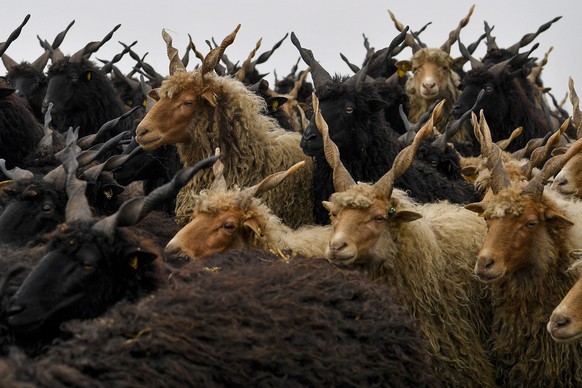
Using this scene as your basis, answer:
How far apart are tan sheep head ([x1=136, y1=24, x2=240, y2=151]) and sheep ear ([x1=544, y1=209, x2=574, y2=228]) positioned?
2969mm

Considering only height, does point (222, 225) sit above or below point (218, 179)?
below

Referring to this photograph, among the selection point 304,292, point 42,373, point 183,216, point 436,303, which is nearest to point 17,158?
point 183,216

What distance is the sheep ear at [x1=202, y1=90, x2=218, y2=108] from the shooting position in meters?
8.19

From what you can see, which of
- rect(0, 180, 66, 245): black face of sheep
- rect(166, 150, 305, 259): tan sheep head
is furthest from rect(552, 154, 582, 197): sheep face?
rect(0, 180, 66, 245): black face of sheep

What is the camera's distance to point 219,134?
8320mm

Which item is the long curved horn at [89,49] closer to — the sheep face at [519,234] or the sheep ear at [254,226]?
the sheep ear at [254,226]

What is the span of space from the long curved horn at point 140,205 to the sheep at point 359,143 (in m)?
3.02

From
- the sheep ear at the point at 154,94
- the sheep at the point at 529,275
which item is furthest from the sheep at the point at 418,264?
the sheep ear at the point at 154,94

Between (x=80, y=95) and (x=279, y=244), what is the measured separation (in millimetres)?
4797

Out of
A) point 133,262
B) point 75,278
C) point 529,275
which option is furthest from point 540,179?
point 75,278

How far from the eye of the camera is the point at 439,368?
20.9 feet

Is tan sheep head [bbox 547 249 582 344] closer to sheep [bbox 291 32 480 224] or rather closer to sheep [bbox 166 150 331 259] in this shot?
sheep [bbox 166 150 331 259]

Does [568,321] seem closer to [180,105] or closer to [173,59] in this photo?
[180,105]

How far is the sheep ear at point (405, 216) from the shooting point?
263 inches
